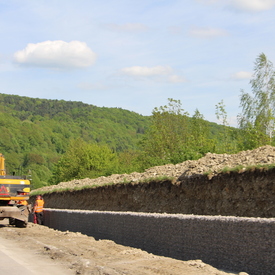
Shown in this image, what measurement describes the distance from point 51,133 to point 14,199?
438ft

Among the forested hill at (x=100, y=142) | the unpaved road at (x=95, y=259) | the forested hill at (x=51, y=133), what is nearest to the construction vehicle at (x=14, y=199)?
the forested hill at (x=100, y=142)

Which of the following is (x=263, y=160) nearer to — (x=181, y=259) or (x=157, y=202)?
(x=157, y=202)

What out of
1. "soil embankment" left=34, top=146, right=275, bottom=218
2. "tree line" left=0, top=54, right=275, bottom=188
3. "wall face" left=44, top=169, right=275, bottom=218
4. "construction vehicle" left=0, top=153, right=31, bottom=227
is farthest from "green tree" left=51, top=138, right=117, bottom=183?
"construction vehicle" left=0, top=153, right=31, bottom=227

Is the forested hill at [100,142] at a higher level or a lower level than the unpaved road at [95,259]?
higher

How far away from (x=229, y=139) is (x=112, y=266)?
41.3 metres

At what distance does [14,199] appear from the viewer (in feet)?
70.8

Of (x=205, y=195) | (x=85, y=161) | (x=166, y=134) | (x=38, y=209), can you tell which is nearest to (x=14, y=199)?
(x=38, y=209)

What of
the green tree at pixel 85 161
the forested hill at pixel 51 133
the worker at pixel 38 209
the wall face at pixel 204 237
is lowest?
the worker at pixel 38 209

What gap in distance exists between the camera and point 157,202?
797 inches

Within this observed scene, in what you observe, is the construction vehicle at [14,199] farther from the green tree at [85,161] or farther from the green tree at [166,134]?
the green tree at [85,161]

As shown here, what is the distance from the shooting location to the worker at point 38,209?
2502 cm

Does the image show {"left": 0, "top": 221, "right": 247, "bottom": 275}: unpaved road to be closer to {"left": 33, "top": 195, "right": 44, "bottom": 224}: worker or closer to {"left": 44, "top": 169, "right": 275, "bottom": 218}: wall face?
{"left": 44, "top": 169, "right": 275, "bottom": 218}: wall face

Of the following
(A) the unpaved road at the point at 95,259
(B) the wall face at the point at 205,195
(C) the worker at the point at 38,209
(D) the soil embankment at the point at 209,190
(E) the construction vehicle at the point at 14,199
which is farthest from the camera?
(C) the worker at the point at 38,209

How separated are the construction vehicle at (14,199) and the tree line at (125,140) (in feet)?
7.03
